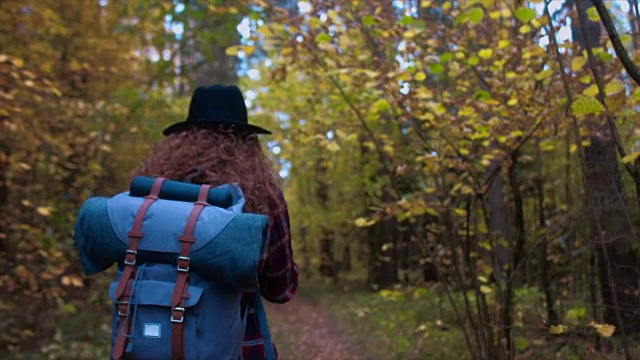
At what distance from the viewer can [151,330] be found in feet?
6.35

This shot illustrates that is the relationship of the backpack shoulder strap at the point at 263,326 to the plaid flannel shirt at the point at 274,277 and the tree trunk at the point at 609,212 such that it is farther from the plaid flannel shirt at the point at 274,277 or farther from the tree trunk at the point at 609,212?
the tree trunk at the point at 609,212

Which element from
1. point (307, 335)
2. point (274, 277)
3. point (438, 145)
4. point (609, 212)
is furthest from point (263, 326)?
point (307, 335)

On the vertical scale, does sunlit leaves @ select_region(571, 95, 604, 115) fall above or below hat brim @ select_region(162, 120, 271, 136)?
above

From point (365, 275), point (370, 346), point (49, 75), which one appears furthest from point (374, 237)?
point (49, 75)

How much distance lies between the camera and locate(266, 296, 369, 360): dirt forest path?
8.44m

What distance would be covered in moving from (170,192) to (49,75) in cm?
623

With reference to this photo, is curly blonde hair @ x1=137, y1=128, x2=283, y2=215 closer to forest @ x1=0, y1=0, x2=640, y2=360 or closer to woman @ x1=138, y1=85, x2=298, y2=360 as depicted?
woman @ x1=138, y1=85, x2=298, y2=360

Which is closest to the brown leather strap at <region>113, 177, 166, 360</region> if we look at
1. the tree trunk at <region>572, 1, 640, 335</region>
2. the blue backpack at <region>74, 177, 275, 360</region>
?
the blue backpack at <region>74, 177, 275, 360</region>

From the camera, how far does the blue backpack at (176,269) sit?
1.92 meters

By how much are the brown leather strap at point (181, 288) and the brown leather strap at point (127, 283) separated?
161mm

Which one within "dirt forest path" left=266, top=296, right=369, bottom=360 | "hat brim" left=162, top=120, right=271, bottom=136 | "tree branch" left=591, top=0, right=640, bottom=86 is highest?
"tree branch" left=591, top=0, right=640, bottom=86

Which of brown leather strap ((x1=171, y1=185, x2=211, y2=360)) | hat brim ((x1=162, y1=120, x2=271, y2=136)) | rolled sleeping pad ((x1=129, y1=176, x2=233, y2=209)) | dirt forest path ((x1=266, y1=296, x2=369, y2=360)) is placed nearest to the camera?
brown leather strap ((x1=171, y1=185, x2=211, y2=360))

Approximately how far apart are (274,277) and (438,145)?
2962 mm

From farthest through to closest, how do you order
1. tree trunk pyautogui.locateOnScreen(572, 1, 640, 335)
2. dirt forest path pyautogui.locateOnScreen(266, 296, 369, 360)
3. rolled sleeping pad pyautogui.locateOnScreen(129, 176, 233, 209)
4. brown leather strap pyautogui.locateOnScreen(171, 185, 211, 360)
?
dirt forest path pyautogui.locateOnScreen(266, 296, 369, 360), tree trunk pyautogui.locateOnScreen(572, 1, 640, 335), rolled sleeping pad pyautogui.locateOnScreen(129, 176, 233, 209), brown leather strap pyautogui.locateOnScreen(171, 185, 211, 360)
